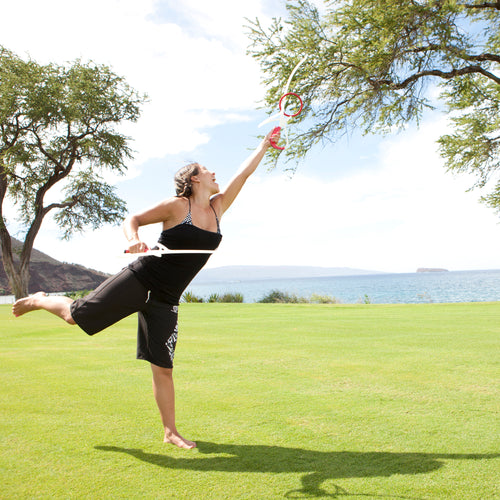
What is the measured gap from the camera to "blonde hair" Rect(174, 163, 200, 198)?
12.0 feet

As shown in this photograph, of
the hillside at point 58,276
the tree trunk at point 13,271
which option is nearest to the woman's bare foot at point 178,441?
the tree trunk at point 13,271

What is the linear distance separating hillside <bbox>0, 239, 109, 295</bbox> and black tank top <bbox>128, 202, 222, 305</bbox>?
4852 cm

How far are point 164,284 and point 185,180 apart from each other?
31.7 inches

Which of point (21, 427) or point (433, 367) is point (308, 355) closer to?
point (433, 367)

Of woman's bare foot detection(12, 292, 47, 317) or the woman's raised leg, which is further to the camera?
woman's bare foot detection(12, 292, 47, 317)

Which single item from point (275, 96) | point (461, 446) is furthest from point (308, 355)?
point (275, 96)

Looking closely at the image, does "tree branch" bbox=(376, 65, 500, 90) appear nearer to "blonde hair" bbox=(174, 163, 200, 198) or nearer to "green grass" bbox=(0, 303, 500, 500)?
"green grass" bbox=(0, 303, 500, 500)

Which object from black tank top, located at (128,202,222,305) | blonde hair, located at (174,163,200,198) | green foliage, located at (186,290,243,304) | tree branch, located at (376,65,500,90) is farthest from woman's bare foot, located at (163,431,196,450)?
green foliage, located at (186,290,243,304)

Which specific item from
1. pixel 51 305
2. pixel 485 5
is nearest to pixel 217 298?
pixel 485 5

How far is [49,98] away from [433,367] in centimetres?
2805

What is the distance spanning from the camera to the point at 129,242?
320 cm

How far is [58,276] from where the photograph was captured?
5172cm

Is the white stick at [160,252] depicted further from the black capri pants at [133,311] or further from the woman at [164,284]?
the black capri pants at [133,311]

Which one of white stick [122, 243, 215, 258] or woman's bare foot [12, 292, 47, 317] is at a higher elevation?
white stick [122, 243, 215, 258]
